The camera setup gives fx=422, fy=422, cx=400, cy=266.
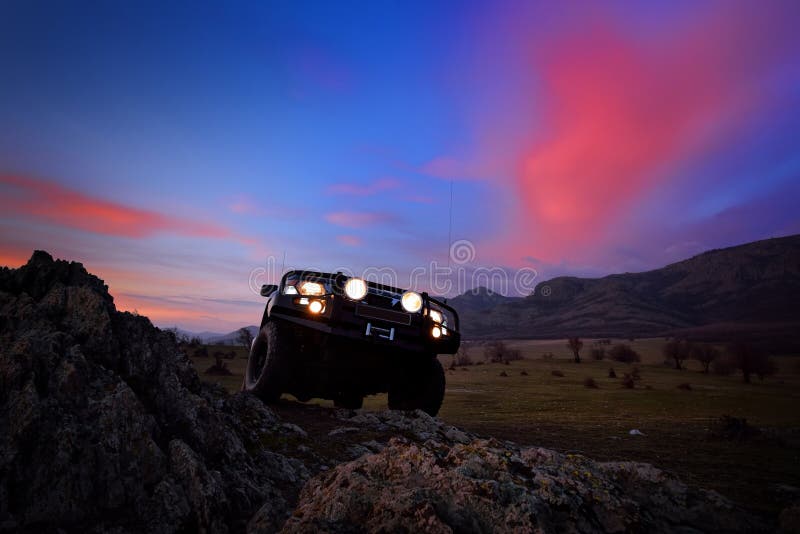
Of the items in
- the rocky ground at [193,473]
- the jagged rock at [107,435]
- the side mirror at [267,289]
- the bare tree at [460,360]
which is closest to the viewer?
the rocky ground at [193,473]

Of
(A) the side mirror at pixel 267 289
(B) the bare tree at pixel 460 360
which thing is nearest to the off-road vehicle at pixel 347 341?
(A) the side mirror at pixel 267 289

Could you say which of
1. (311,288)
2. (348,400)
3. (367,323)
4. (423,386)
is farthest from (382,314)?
(348,400)

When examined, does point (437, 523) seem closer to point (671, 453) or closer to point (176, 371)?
point (176, 371)

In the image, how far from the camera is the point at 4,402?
2.45m

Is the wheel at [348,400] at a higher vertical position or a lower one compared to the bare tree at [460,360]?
lower

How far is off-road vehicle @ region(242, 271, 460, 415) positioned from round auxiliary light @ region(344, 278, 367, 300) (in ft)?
0.05

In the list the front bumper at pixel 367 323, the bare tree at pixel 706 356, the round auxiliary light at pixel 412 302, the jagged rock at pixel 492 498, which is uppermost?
the bare tree at pixel 706 356

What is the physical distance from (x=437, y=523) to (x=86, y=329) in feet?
10.2

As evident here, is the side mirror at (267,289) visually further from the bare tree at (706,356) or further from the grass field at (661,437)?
the bare tree at (706,356)

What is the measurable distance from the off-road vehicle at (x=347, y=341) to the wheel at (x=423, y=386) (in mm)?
16

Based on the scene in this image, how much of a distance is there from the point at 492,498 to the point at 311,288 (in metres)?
4.58

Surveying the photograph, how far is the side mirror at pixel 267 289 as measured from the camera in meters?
7.24

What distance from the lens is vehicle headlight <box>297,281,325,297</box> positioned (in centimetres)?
610

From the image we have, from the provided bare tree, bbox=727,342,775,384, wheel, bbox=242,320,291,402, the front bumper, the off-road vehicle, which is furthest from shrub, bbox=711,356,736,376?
wheel, bbox=242,320,291,402
